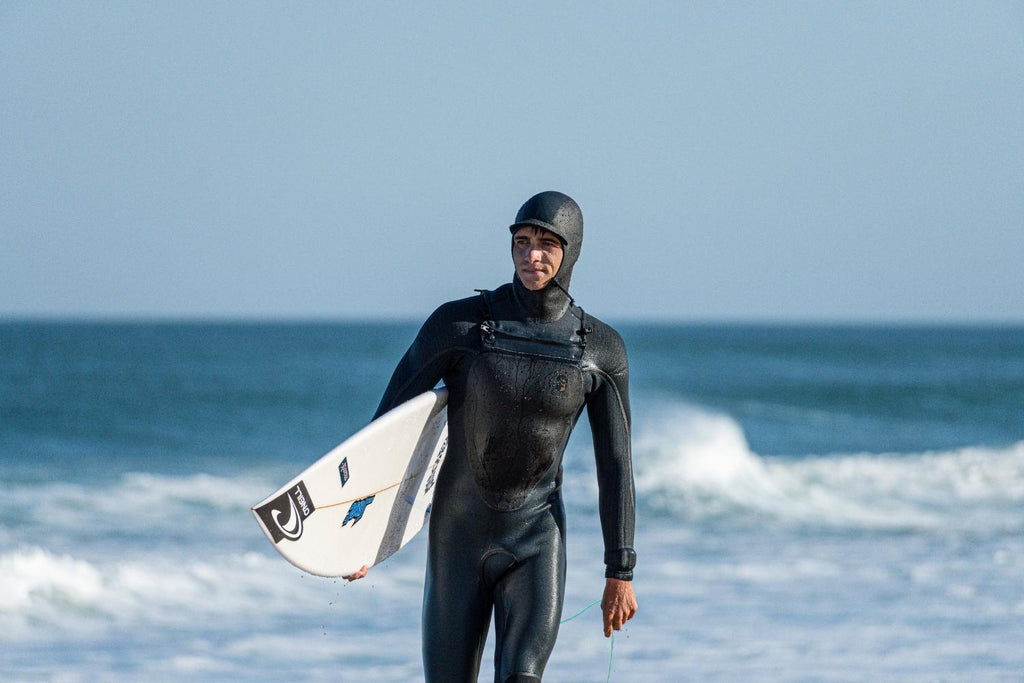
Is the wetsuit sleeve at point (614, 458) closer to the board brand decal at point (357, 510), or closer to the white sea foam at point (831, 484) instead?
the board brand decal at point (357, 510)

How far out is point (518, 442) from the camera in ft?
13.7

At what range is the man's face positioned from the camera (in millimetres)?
4113

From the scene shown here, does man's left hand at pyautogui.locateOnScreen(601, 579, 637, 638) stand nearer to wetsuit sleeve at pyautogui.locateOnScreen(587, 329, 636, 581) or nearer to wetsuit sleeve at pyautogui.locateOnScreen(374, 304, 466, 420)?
wetsuit sleeve at pyautogui.locateOnScreen(587, 329, 636, 581)

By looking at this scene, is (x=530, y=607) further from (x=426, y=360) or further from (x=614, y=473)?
(x=426, y=360)

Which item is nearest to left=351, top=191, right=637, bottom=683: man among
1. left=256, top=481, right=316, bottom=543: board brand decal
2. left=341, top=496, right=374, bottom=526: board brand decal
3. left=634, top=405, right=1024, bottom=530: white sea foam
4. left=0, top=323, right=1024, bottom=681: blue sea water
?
left=341, top=496, right=374, bottom=526: board brand decal

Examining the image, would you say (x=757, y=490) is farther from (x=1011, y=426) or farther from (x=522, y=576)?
(x=1011, y=426)

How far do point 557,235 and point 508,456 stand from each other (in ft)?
2.17

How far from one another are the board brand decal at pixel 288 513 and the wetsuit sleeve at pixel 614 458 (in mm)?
890

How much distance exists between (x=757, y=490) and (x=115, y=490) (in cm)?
725

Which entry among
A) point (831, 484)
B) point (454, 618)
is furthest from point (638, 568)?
point (831, 484)

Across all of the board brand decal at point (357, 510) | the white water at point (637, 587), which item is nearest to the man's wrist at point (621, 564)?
the board brand decal at point (357, 510)

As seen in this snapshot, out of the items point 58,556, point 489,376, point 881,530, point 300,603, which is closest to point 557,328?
point 489,376

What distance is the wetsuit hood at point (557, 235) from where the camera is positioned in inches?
161

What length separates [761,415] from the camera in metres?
32.4
